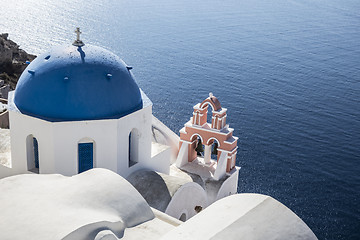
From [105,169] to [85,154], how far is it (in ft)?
9.18

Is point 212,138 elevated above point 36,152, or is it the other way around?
point 36,152

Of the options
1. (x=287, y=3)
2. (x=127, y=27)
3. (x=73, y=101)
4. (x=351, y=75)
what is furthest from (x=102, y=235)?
(x=287, y=3)

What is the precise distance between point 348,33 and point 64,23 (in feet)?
109

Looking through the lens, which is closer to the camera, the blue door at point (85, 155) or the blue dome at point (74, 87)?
the blue dome at point (74, 87)

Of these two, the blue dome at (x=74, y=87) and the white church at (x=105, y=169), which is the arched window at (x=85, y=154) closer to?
the white church at (x=105, y=169)

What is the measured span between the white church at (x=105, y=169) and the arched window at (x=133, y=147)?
0.11 feet

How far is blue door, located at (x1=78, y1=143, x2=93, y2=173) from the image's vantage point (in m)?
14.3

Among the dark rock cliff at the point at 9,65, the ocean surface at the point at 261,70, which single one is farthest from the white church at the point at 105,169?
the dark rock cliff at the point at 9,65

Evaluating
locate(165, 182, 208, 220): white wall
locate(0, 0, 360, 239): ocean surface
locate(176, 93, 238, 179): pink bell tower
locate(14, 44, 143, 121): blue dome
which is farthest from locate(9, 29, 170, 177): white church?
locate(0, 0, 360, 239): ocean surface

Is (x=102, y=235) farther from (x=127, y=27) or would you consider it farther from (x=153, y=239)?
(x=127, y=27)

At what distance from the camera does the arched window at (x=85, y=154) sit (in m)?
14.3

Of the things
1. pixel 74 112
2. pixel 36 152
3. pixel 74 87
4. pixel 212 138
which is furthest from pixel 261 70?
pixel 74 112

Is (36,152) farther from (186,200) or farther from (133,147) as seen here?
(186,200)

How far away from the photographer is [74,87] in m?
13.7
